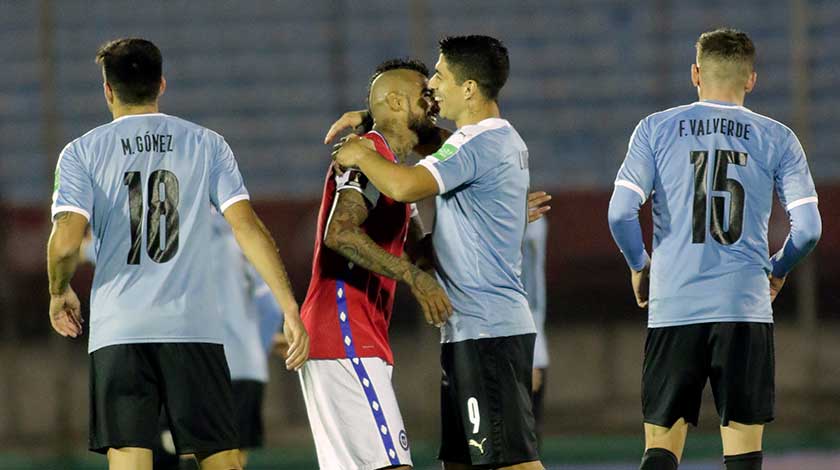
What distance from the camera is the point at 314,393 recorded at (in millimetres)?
4496

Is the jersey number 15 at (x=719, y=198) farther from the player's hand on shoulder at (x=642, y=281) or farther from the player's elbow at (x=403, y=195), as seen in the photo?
the player's elbow at (x=403, y=195)

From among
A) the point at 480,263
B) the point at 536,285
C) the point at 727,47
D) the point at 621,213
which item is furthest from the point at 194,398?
the point at 536,285

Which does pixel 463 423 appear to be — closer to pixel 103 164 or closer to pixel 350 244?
pixel 350 244

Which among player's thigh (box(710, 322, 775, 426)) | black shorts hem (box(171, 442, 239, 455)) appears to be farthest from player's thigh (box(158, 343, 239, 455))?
player's thigh (box(710, 322, 775, 426))

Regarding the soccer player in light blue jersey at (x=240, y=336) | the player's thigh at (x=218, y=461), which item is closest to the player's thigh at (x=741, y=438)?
the player's thigh at (x=218, y=461)

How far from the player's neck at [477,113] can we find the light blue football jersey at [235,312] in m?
2.29

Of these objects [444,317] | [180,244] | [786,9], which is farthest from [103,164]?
[786,9]

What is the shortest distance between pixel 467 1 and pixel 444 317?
8130 mm

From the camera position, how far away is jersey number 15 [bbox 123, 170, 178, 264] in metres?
4.53

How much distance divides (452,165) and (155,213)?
3.36ft

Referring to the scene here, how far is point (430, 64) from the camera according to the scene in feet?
35.3

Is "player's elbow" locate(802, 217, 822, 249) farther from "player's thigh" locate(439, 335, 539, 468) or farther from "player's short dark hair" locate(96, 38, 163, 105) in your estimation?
"player's short dark hair" locate(96, 38, 163, 105)

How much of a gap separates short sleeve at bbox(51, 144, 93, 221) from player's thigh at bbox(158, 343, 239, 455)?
0.55 meters

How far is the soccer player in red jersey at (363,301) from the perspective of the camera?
4383mm
